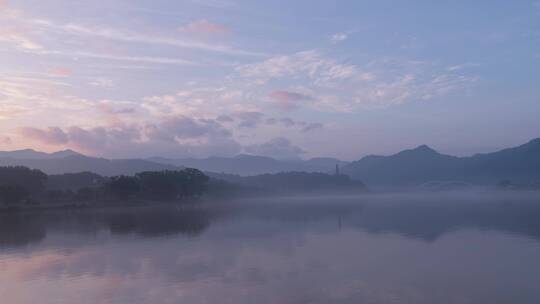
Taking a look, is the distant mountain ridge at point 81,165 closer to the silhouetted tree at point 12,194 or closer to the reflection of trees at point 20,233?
the silhouetted tree at point 12,194

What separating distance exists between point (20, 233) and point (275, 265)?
79.3 ft

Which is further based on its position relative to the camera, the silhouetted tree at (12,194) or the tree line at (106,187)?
the tree line at (106,187)

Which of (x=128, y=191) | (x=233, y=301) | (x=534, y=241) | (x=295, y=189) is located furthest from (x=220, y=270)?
(x=295, y=189)

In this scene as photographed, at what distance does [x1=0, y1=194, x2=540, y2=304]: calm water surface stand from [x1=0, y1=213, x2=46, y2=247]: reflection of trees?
0.45 feet

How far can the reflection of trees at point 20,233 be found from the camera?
32559 millimetres

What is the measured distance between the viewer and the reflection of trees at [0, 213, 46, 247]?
32.6m

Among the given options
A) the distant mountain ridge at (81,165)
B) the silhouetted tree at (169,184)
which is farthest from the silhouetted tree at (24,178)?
the distant mountain ridge at (81,165)

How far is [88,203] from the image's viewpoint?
71.2 m

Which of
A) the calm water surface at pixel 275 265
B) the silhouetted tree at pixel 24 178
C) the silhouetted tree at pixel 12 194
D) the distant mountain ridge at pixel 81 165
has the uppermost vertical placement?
the distant mountain ridge at pixel 81 165

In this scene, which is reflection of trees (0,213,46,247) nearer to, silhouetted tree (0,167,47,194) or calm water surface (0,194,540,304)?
calm water surface (0,194,540,304)

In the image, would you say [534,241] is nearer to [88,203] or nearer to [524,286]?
[524,286]

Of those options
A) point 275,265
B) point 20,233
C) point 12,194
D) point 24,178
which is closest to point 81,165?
point 24,178

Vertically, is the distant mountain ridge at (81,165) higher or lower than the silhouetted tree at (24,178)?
higher

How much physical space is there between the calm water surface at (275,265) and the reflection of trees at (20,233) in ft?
0.45
